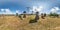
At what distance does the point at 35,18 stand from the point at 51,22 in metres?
0.31

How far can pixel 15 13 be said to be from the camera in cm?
228

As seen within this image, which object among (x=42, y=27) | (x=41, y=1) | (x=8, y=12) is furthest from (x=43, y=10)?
(x=8, y=12)

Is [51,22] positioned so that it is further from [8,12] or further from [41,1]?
[8,12]

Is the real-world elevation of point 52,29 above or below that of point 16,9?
below

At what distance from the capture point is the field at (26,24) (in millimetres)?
2195

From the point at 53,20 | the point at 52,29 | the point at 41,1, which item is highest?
the point at 41,1

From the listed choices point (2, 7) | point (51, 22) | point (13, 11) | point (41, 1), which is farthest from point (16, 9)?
point (51, 22)

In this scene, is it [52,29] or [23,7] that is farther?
[23,7]

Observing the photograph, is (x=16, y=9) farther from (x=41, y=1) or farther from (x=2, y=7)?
(x=41, y=1)

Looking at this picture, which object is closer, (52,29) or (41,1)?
(52,29)

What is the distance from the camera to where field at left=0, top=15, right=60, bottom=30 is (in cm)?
220

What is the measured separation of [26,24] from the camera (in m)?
2.24

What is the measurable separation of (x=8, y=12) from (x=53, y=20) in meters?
0.87

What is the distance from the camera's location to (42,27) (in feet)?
7.20
